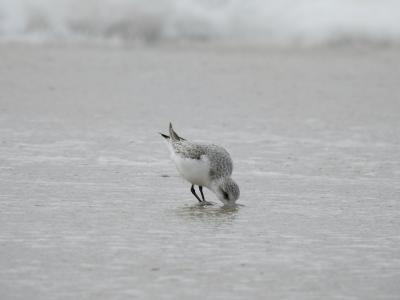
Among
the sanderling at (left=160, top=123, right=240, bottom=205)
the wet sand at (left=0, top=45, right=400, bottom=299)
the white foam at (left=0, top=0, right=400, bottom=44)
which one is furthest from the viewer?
the white foam at (left=0, top=0, right=400, bottom=44)

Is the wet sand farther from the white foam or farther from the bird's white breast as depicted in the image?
the white foam

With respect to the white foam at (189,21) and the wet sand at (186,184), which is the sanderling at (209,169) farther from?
the white foam at (189,21)

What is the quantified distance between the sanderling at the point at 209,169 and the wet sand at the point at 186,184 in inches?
6.3

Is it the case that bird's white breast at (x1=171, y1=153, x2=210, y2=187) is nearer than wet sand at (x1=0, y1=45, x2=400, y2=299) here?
No

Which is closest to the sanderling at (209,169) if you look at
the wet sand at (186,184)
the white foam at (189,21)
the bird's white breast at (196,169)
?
the bird's white breast at (196,169)

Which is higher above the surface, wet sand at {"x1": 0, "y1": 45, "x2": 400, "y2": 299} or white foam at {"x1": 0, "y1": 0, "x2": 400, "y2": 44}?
white foam at {"x1": 0, "y1": 0, "x2": 400, "y2": 44}

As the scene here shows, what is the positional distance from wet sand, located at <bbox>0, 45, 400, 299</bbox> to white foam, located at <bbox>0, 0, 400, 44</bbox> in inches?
22.4

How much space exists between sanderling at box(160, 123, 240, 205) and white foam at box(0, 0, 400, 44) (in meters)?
7.44

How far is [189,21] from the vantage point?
580 inches

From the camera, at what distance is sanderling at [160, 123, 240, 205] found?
6926 millimetres

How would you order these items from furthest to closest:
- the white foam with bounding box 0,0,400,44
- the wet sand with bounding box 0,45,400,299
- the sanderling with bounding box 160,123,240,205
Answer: the white foam with bounding box 0,0,400,44
the sanderling with bounding box 160,123,240,205
the wet sand with bounding box 0,45,400,299

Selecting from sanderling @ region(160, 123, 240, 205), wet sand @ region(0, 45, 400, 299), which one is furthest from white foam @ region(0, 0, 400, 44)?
sanderling @ region(160, 123, 240, 205)

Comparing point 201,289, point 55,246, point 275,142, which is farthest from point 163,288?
point 275,142

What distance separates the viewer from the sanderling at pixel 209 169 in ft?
22.7
